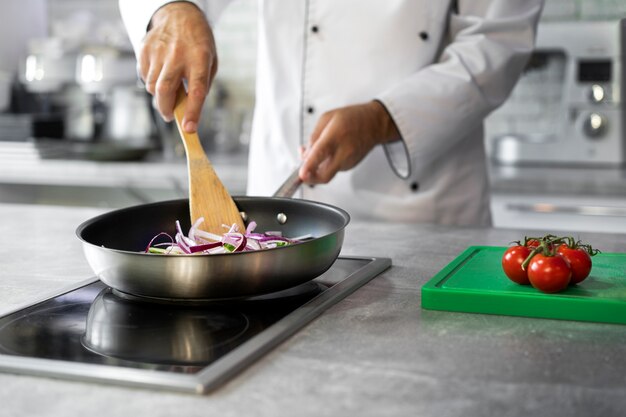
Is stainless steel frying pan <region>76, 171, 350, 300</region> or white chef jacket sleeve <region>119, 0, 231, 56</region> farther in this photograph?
white chef jacket sleeve <region>119, 0, 231, 56</region>

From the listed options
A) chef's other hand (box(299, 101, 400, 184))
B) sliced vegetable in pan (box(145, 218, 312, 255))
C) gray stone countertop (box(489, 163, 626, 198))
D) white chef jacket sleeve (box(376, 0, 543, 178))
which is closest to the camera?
sliced vegetable in pan (box(145, 218, 312, 255))

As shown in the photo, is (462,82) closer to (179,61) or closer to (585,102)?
(179,61)

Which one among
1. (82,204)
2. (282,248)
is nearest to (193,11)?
(282,248)

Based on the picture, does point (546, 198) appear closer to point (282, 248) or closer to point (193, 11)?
point (193, 11)

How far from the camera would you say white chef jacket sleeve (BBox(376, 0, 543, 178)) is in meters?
1.58

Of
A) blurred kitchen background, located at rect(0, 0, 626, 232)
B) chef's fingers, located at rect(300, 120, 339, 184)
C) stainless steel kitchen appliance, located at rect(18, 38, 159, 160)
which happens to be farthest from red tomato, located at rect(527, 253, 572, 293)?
stainless steel kitchen appliance, located at rect(18, 38, 159, 160)

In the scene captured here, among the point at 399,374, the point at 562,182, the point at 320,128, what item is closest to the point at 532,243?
the point at 399,374

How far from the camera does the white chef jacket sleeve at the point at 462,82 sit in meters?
1.58

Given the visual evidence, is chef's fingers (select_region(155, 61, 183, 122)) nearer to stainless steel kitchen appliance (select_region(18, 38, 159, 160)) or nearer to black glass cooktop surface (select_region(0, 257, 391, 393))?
black glass cooktop surface (select_region(0, 257, 391, 393))

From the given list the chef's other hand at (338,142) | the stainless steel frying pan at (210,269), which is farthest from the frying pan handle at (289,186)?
the stainless steel frying pan at (210,269)

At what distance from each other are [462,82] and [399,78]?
16cm

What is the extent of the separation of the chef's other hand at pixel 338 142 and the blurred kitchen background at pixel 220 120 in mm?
1173

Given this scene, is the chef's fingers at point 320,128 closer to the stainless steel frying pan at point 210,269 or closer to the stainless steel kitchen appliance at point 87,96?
the stainless steel frying pan at point 210,269

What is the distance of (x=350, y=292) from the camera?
100 cm
